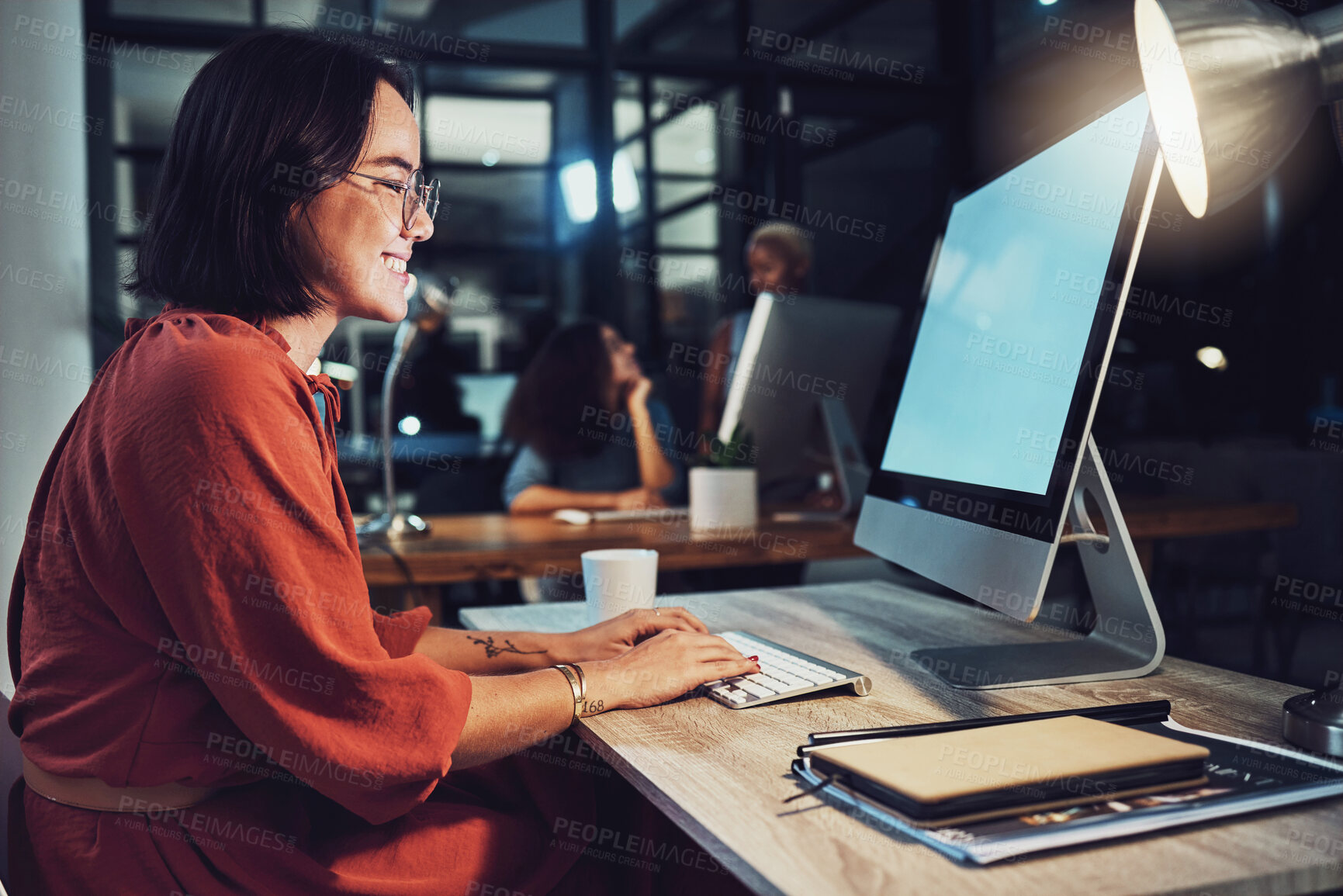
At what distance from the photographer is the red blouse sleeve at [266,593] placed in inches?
29.0

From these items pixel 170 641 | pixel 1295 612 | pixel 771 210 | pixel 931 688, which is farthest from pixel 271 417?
pixel 771 210

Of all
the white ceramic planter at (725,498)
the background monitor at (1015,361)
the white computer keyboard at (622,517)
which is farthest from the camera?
the white computer keyboard at (622,517)

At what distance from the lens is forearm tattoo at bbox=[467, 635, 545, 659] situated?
116 cm

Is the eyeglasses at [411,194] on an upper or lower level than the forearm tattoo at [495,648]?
upper

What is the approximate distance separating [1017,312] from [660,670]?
55cm

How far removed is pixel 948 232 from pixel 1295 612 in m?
2.99

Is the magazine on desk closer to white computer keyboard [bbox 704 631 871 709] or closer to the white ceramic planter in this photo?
white computer keyboard [bbox 704 631 871 709]

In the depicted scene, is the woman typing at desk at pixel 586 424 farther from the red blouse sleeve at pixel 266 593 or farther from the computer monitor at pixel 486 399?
the red blouse sleeve at pixel 266 593

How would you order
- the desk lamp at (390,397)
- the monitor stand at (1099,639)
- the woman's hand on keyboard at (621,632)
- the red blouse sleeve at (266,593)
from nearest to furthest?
the red blouse sleeve at (266,593) → the monitor stand at (1099,639) → the woman's hand on keyboard at (621,632) → the desk lamp at (390,397)

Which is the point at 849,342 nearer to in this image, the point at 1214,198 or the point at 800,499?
the point at 800,499

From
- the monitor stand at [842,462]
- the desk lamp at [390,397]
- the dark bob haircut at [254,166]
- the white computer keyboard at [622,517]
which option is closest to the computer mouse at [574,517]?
the white computer keyboard at [622,517]

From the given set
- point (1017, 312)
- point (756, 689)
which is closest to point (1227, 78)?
point (1017, 312)

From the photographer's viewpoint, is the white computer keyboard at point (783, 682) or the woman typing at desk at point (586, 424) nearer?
the white computer keyboard at point (783, 682)

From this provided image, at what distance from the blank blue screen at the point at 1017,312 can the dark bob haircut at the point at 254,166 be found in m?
0.73
